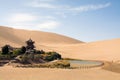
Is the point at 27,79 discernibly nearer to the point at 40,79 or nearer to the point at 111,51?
the point at 40,79

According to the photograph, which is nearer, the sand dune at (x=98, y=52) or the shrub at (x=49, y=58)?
the shrub at (x=49, y=58)

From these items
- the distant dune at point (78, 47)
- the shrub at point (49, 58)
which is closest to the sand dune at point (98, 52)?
the distant dune at point (78, 47)

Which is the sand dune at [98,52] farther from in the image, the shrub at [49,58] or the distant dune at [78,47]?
the shrub at [49,58]

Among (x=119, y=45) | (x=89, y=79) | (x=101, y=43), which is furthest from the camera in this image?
(x=101, y=43)

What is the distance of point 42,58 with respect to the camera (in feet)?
220

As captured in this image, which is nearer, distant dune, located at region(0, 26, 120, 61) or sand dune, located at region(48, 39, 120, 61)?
sand dune, located at region(48, 39, 120, 61)

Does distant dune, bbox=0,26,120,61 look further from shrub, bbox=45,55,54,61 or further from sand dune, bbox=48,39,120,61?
shrub, bbox=45,55,54,61

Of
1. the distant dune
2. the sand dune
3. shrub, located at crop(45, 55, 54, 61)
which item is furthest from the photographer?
the distant dune

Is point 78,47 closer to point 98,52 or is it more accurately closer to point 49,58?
point 98,52

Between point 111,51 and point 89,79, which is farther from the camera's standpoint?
point 111,51

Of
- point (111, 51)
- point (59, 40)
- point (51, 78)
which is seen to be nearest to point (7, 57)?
point (51, 78)

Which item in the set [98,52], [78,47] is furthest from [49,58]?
[78,47]

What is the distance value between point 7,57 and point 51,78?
28294 mm

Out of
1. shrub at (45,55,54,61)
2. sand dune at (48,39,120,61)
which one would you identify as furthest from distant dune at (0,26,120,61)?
shrub at (45,55,54,61)
